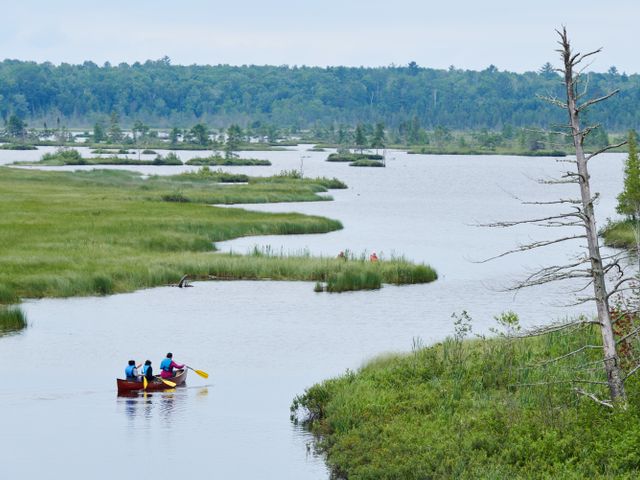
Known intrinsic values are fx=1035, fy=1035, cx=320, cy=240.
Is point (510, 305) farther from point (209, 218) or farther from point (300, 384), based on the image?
point (209, 218)

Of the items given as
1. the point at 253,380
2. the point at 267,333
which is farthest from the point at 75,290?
the point at 253,380

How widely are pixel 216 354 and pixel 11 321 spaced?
10376 millimetres

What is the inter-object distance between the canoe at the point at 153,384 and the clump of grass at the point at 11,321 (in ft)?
38.4

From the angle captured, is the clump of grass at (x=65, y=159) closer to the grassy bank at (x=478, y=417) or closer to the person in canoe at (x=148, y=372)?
the person in canoe at (x=148, y=372)

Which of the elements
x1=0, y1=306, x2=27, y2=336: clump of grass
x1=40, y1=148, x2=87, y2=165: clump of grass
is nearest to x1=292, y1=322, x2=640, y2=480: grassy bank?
x1=0, y1=306, x2=27, y2=336: clump of grass

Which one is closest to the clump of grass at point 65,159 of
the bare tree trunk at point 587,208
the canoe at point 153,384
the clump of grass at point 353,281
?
the clump of grass at point 353,281

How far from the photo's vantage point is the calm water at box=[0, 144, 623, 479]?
30.5m

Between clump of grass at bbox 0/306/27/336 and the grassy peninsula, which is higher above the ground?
the grassy peninsula

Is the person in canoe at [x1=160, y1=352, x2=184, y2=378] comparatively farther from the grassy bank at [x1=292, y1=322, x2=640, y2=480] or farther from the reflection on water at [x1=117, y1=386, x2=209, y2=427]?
the grassy bank at [x1=292, y1=322, x2=640, y2=480]

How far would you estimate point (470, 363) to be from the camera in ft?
105

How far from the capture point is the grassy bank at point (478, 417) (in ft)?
76.8

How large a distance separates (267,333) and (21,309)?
11.8 meters

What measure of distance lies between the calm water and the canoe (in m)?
0.61

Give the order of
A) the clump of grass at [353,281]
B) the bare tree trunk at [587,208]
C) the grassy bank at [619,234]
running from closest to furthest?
the bare tree trunk at [587,208] → the clump of grass at [353,281] → the grassy bank at [619,234]
